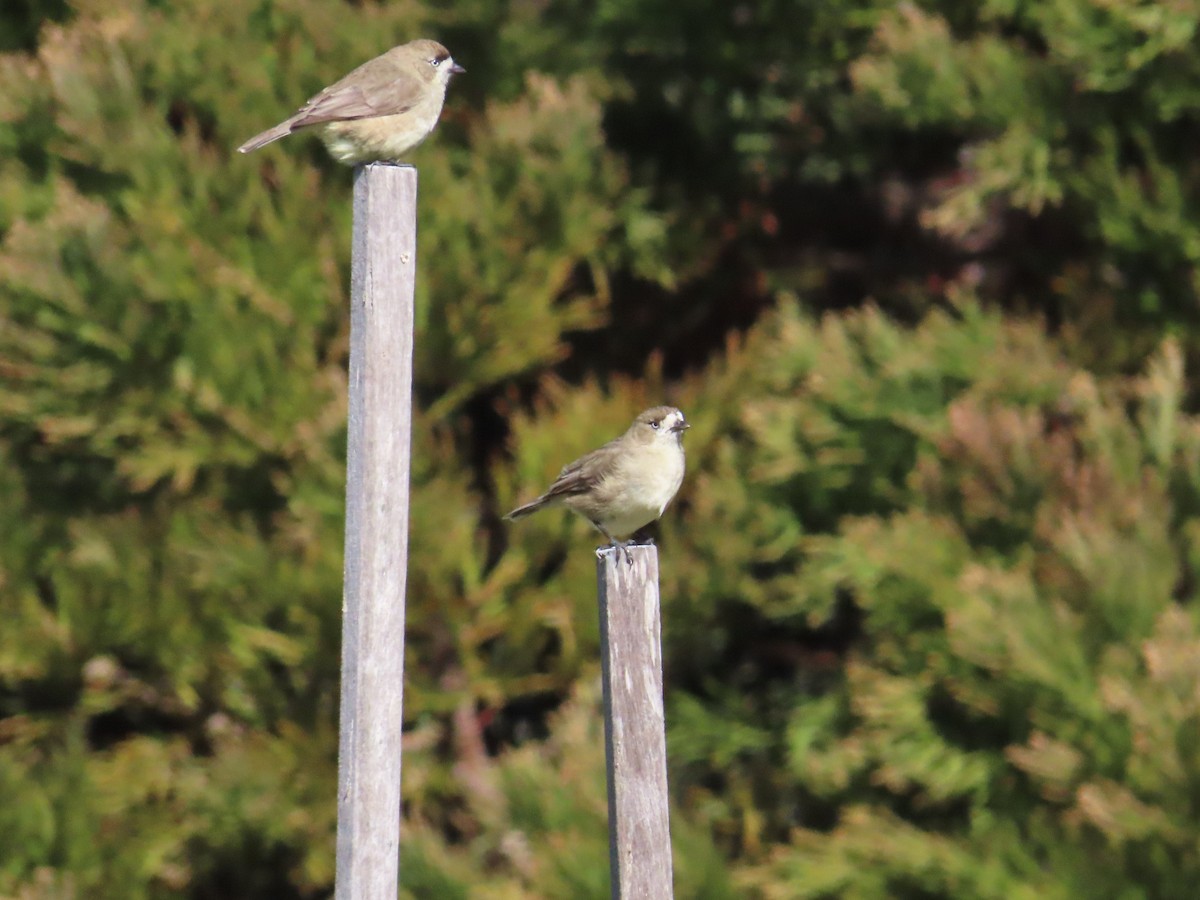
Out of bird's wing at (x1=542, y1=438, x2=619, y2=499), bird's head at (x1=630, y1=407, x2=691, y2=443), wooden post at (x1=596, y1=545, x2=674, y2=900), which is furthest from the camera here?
bird's head at (x1=630, y1=407, x2=691, y2=443)

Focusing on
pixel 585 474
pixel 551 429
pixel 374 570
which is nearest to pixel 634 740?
pixel 374 570

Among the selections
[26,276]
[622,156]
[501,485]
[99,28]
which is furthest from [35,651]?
[622,156]

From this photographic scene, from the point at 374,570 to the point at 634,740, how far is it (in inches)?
21.6

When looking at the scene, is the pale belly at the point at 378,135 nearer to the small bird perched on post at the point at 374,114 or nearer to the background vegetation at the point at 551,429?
the small bird perched on post at the point at 374,114

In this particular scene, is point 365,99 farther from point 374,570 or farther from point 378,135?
point 374,570

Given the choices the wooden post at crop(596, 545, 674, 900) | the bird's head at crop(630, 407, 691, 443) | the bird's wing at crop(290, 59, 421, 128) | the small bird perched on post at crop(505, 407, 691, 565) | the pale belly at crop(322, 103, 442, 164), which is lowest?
the wooden post at crop(596, 545, 674, 900)

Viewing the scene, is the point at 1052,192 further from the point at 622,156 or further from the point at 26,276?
the point at 26,276

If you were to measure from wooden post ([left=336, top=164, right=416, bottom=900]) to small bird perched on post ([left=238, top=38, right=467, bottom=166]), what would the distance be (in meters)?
1.58

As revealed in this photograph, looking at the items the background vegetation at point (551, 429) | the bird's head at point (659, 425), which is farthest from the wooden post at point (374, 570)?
the background vegetation at point (551, 429)

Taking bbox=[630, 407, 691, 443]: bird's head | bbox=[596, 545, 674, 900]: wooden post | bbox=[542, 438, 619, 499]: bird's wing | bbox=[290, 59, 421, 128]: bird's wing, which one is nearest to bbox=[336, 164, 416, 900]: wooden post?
bbox=[596, 545, 674, 900]: wooden post

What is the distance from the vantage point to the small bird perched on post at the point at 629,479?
4746mm

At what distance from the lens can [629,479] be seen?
188 inches

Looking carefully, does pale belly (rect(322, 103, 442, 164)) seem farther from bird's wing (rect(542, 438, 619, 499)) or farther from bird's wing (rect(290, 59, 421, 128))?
bird's wing (rect(542, 438, 619, 499))

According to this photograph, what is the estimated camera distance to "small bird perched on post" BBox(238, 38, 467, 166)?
4.66 m
